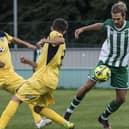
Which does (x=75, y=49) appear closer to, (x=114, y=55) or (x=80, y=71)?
(x=80, y=71)

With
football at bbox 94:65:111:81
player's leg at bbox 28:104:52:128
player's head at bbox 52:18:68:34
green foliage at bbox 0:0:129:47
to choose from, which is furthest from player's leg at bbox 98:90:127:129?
green foliage at bbox 0:0:129:47

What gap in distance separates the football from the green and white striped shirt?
0.12 metres

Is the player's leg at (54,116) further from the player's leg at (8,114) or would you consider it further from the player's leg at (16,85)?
the player's leg at (16,85)

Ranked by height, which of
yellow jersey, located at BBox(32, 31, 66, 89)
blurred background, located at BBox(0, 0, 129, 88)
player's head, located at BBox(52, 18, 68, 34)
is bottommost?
blurred background, located at BBox(0, 0, 129, 88)

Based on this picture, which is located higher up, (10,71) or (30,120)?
(10,71)

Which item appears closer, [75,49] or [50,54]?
[50,54]

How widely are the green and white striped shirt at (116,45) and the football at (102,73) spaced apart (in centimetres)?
12

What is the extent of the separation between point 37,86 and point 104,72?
1.26 metres

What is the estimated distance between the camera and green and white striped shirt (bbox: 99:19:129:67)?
12047mm

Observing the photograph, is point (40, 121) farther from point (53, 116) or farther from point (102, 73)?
point (102, 73)

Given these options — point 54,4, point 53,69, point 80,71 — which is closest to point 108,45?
point 53,69

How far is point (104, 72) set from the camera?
12.0m

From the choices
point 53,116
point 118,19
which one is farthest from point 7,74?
point 118,19

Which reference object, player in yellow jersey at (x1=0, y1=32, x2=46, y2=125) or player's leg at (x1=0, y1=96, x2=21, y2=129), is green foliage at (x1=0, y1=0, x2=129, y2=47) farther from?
player's leg at (x1=0, y1=96, x2=21, y2=129)
